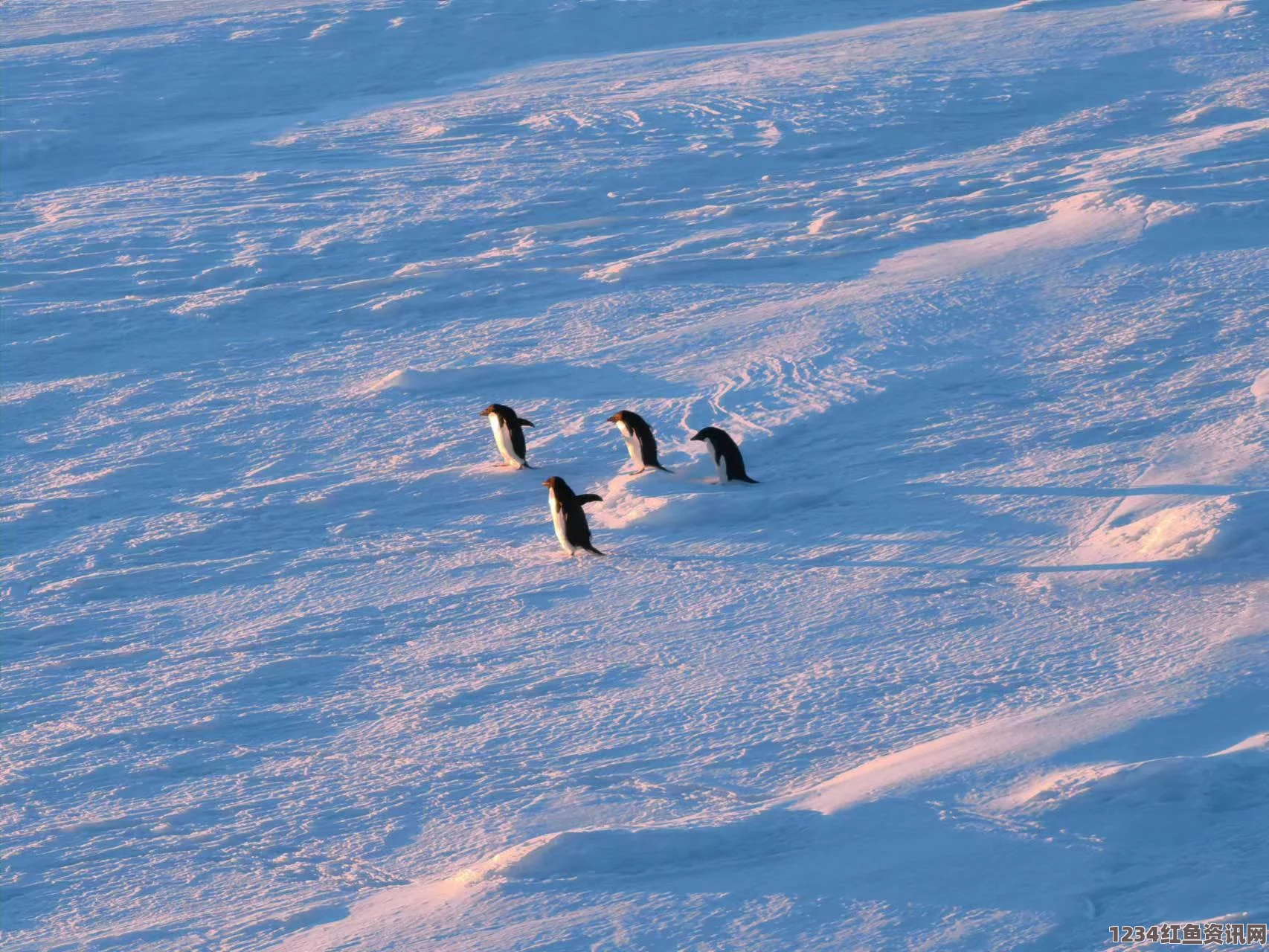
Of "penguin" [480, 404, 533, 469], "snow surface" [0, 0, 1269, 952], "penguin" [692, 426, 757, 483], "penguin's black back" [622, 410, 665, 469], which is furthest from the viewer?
"penguin" [480, 404, 533, 469]

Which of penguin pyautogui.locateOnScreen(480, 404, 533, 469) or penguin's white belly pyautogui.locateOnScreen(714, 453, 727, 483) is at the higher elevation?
penguin pyautogui.locateOnScreen(480, 404, 533, 469)

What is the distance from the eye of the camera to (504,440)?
24.4ft

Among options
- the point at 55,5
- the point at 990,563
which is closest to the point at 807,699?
the point at 990,563

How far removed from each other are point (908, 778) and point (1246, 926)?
1.03 metres

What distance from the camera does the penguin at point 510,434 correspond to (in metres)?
7.35

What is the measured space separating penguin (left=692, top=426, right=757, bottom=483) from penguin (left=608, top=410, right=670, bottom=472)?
279 millimetres

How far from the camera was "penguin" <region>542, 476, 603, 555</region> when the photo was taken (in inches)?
246

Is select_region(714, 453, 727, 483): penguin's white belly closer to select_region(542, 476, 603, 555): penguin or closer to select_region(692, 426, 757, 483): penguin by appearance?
select_region(692, 426, 757, 483): penguin

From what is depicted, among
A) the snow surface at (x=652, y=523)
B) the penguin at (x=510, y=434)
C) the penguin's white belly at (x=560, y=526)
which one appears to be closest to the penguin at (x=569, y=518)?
the penguin's white belly at (x=560, y=526)

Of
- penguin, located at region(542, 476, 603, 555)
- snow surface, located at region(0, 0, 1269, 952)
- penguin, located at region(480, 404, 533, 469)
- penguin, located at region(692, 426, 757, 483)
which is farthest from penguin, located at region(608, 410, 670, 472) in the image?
penguin, located at region(542, 476, 603, 555)

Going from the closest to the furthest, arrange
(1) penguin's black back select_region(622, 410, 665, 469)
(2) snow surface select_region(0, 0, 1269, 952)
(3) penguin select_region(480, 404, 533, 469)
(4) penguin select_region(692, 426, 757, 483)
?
(2) snow surface select_region(0, 0, 1269, 952), (4) penguin select_region(692, 426, 757, 483), (1) penguin's black back select_region(622, 410, 665, 469), (3) penguin select_region(480, 404, 533, 469)

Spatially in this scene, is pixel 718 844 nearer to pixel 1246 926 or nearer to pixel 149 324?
pixel 1246 926

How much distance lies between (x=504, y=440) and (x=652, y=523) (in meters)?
1.16

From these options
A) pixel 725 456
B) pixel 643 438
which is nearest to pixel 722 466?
pixel 725 456
